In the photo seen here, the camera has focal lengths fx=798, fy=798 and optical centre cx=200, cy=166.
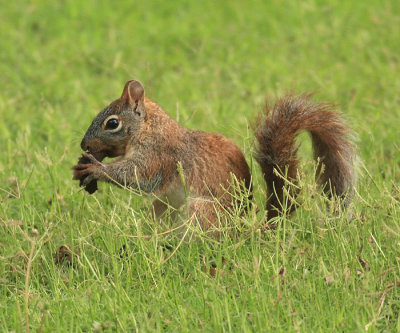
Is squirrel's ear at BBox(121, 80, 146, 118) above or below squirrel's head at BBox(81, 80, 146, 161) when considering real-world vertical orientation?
above

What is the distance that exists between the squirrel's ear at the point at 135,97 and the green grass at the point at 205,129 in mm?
376

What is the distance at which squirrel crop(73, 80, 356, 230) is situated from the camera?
360 centimetres

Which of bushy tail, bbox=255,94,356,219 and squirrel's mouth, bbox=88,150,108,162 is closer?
bushy tail, bbox=255,94,356,219

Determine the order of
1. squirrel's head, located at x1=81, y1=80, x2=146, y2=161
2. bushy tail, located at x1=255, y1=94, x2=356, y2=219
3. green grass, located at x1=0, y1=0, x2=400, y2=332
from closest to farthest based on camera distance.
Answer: green grass, located at x1=0, y1=0, x2=400, y2=332 → bushy tail, located at x1=255, y1=94, x2=356, y2=219 → squirrel's head, located at x1=81, y1=80, x2=146, y2=161

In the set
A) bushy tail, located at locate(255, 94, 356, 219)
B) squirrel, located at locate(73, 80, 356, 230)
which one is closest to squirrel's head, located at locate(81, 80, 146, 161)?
squirrel, located at locate(73, 80, 356, 230)

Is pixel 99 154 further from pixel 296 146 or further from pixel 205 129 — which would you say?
pixel 205 129

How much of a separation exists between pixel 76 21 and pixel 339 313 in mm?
5630

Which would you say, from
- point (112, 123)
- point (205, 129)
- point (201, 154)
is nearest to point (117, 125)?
point (112, 123)

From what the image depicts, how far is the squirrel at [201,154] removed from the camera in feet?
11.8

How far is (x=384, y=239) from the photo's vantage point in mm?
3443

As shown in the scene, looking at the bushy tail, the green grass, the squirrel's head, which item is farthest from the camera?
the squirrel's head

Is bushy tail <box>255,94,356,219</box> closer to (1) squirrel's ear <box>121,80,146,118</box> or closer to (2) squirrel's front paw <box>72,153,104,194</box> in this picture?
(1) squirrel's ear <box>121,80,146,118</box>

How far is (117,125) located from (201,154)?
0.42 metres

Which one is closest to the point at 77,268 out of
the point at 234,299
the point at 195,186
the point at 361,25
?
the point at 195,186
